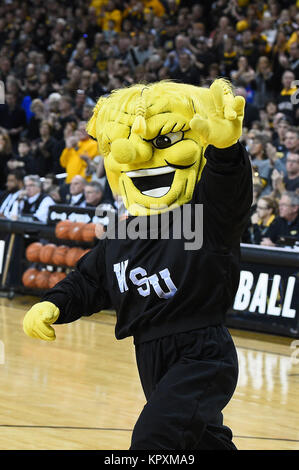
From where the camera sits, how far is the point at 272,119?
11.4 meters

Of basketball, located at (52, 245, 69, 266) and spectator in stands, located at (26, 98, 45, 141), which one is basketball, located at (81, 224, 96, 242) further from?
spectator in stands, located at (26, 98, 45, 141)

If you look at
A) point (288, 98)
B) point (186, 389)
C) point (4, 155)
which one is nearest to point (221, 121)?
point (186, 389)

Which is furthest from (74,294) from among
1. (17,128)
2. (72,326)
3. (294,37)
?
(17,128)

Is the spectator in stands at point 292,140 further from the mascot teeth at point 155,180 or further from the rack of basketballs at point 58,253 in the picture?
the mascot teeth at point 155,180

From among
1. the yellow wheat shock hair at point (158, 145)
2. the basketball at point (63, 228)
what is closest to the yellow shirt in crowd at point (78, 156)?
the basketball at point (63, 228)

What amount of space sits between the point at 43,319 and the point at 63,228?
592cm

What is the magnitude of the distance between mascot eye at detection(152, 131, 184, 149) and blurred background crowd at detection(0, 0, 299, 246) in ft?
16.4

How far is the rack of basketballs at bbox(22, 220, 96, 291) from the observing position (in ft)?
31.0

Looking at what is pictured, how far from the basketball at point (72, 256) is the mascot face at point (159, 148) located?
5.83 metres

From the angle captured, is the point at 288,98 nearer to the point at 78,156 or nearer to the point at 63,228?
the point at 78,156

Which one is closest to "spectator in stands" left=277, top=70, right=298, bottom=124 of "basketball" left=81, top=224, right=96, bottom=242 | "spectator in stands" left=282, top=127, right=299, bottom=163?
"spectator in stands" left=282, top=127, right=299, bottom=163

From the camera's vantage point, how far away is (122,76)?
14.3 metres
